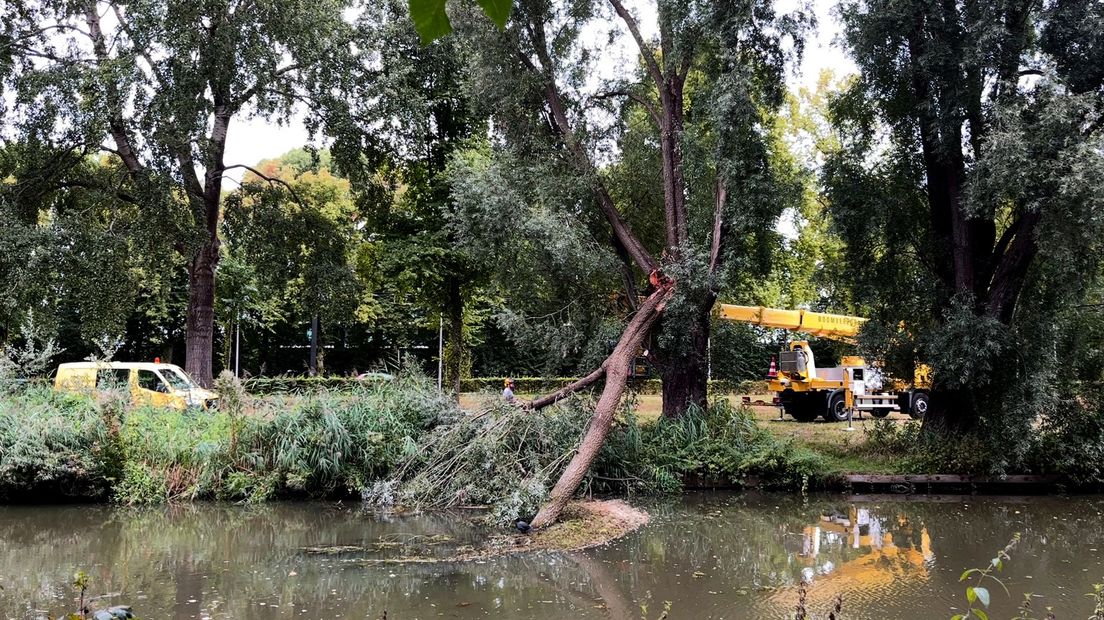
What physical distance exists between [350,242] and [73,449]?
9625 millimetres

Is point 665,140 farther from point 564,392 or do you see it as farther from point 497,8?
point 497,8

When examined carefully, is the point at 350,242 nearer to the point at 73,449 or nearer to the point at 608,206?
the point at 608,206

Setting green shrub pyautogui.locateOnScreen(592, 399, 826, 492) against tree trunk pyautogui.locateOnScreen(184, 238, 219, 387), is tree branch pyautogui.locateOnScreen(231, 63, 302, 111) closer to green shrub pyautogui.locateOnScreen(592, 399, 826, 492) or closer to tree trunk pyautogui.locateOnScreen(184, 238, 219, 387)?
tree trunk pyautogui.locateOnScreen(184, 238, 219, 387)

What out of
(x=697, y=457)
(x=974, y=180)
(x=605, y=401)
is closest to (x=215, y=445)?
(x=605, y=401)

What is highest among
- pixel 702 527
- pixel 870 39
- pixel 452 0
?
pixel 452 0

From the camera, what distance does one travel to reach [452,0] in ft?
46.2

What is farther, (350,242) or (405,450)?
(350,242)

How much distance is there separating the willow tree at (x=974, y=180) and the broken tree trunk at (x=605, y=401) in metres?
3.39

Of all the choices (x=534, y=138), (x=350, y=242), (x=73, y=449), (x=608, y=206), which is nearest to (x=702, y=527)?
(x=608, y=206)

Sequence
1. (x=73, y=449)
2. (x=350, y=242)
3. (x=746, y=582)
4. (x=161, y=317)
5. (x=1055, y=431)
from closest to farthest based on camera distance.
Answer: (x=746, y=582)
(x=73, y=449)
(x=1055, y=431)
(x=350, y=242)
(x=161, y=317)

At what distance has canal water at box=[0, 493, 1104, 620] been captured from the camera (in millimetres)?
7000

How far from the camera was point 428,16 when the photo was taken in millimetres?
1254

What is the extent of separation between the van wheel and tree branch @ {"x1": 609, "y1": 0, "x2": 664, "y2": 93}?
32.1ft

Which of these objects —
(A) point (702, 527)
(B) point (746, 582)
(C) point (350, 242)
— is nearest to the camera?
(B) point (746, 582)
